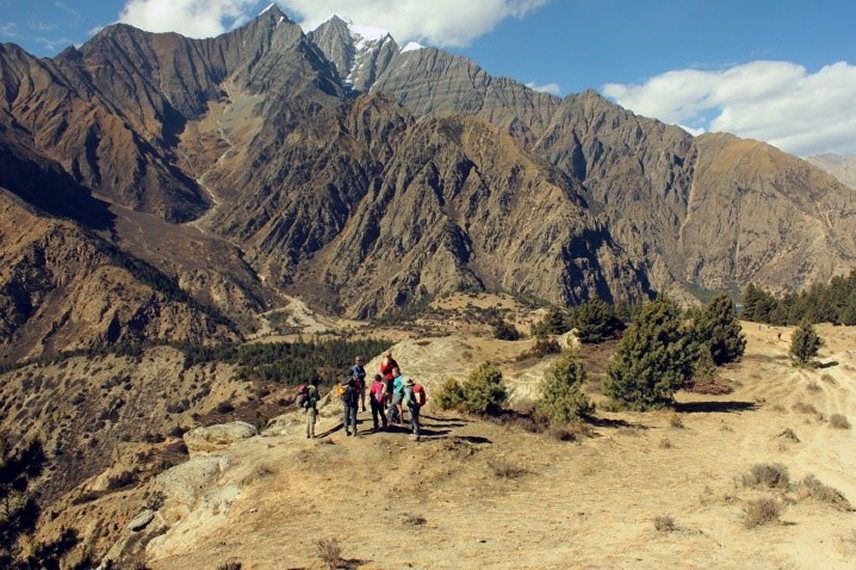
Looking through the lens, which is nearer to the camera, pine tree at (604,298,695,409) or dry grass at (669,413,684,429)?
dry grass at (669,413,684,429)

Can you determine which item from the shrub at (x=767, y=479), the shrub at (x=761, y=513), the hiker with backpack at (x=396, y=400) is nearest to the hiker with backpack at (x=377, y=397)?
the hiker with backpack at (x=396, y=400)

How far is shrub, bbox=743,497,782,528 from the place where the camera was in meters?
16.0

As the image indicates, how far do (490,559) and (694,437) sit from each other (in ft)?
64.8

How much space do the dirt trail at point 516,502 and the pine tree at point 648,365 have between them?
4.76 m

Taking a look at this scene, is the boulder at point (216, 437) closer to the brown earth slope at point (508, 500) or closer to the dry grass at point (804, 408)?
the brown earth slope at point (508, 500)

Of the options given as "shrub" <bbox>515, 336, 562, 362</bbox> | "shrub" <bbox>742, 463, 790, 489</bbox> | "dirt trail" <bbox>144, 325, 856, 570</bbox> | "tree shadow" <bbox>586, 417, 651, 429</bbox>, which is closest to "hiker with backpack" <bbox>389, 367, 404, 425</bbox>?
"dirt trail" <bbox>144, 325, 856, 570</bbox>

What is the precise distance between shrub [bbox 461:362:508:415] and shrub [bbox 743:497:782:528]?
51.7ft

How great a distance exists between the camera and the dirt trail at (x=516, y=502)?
14727 mm

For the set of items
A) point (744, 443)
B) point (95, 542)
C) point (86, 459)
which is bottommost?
point (86, 459)

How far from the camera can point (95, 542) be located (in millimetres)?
36125

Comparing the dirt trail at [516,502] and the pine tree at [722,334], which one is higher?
the pine tree at [722,334]

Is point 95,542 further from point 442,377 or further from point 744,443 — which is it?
point 744,443

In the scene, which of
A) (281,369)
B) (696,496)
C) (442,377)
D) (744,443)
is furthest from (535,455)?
(281,369)

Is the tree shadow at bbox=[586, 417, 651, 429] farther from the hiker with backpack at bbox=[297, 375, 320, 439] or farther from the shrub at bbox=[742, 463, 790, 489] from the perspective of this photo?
the hiker with backpack at bbox=[297, 375, 320, 439]
